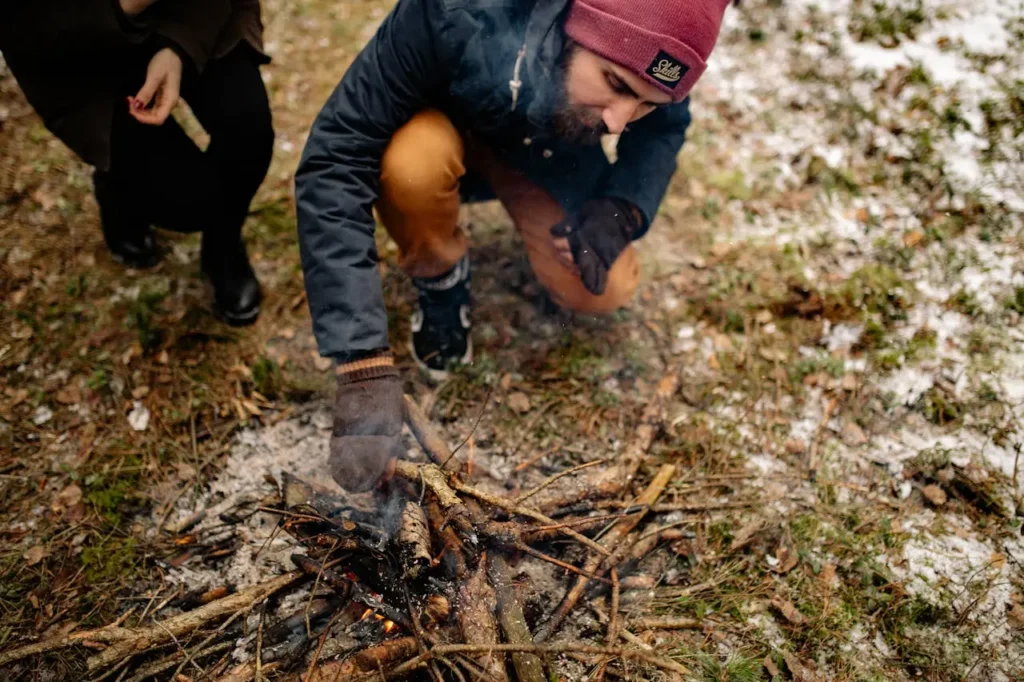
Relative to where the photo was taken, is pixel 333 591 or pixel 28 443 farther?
pixel 28 443

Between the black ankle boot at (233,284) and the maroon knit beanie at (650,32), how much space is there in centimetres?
177

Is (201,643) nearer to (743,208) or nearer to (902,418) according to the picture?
(902,418)

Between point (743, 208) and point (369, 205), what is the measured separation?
220cm

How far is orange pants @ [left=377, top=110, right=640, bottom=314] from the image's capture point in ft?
7.48

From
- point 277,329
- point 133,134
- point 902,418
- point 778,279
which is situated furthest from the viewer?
point 778,279

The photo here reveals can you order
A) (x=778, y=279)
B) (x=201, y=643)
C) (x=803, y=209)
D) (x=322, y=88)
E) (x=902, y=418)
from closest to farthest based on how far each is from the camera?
(x=201, y=643) → (x=902, y=418) → (x=778, y=279) → (x=803, y=209) → (x=322, y=88)

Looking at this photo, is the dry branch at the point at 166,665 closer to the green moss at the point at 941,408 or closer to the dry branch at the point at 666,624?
the dry branch at the point at 666,624

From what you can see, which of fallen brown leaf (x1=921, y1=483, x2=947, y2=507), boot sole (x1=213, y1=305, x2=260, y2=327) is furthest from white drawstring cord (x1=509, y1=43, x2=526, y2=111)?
fallen brown leaf (x1=921, y1=483, x2=947, y2=507)

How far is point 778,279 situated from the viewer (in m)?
3.17

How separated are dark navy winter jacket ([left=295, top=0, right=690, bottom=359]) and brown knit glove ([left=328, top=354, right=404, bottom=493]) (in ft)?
0.27

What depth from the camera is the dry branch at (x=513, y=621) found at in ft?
5.88

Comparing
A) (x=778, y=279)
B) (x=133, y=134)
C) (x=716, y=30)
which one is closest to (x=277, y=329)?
(x=133, y=134)

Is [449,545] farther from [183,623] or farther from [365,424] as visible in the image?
[183,623]

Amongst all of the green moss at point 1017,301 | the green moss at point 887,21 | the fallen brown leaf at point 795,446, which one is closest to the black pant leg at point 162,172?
the fallen brown leaf at point 795,446
